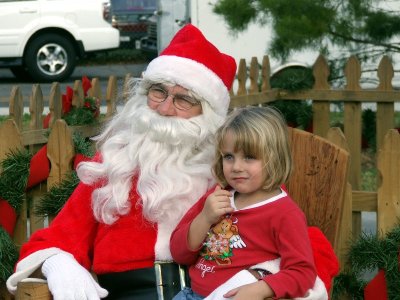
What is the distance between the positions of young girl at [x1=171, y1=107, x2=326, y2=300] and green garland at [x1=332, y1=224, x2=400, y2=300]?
0.83 meters

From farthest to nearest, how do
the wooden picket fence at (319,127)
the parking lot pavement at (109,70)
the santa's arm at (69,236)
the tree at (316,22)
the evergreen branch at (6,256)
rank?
1. the parking lot pavement at (109,70)
2. the tree at (316,22)
3. the wooden picket fence at (319,127)
4. the evergreen branch at (6,256)
5. the santa's arm at (69,236)

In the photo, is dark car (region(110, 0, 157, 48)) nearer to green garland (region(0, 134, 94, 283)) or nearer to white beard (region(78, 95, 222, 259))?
green garland (region(0, 134, 94, 283))

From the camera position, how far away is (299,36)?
6242 mm

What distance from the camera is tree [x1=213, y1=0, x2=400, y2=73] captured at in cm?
626

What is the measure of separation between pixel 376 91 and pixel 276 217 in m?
3.78

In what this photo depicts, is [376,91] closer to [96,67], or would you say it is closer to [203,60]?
[203,60]

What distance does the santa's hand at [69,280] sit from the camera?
10.6 ft

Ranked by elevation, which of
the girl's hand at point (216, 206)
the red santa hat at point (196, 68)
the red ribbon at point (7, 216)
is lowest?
the red ribbon at point (7, 216)

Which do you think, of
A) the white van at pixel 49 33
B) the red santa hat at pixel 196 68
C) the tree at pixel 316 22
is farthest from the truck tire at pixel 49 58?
the red santa hat at pixel 196 68

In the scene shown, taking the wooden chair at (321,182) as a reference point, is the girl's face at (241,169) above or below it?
above

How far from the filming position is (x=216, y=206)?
3.07m

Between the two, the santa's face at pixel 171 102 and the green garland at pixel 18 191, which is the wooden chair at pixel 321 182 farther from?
the green garland at pixel 18 191

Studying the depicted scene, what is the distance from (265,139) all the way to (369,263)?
1.16 m

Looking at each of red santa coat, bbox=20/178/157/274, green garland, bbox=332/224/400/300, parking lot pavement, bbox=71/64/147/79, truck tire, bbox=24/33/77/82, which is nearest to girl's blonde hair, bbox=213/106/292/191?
red santa coat, bbox=20/178/157/274
